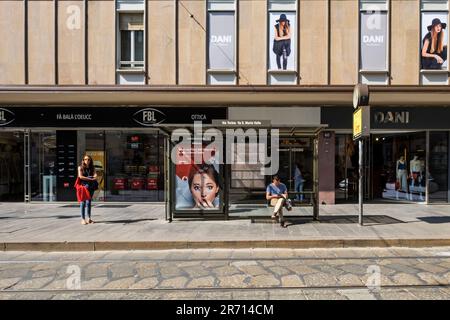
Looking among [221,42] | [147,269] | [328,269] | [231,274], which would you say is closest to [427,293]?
[328,269]

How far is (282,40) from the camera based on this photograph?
1230cm

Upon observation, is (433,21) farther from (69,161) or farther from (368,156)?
(69,161)

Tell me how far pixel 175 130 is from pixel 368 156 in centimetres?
852

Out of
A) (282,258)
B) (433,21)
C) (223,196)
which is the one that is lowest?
(282,258)

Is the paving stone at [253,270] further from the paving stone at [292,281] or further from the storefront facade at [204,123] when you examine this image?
the storefront facade at [204,123]

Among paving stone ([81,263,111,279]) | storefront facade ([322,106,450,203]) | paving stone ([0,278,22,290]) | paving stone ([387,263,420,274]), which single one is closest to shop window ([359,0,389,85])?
storefront facade ([322,106,450,203])

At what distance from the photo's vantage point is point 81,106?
1227 centimetres

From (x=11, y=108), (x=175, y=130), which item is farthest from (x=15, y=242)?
(x=11, y=108)

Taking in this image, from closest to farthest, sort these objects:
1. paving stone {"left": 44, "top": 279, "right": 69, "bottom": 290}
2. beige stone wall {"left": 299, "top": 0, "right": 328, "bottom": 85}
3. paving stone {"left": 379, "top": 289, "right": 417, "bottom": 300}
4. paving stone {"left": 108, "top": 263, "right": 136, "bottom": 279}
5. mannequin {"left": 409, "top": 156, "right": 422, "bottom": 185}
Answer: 1. paving stone {"left": 379, "top": 289, "right": 417, "bottom": 300}
2. paving stone {"left": 44, "top": 279, "right": 69, "bottom": 290}
3. paving stone {"left": 108, "top": 263, "right": 136, "bottom": 279}
4. beige stone wall {"left": 299, "top": 0, "right": 328, "bottom": 85}
5. mannequin {"left": 409, "top": 156, "right": 422, "bottom": 185}

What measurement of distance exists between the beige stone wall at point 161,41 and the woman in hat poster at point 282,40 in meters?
3.78

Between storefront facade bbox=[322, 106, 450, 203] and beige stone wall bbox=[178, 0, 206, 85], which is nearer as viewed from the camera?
storefront facade bbox=[322, 106, 450, 203]

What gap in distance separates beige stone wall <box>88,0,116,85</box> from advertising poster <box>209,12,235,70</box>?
364 cm

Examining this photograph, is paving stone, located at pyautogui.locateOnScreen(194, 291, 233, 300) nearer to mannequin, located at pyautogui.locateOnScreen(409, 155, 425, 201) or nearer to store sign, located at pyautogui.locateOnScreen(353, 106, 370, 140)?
store sign, located at pyautogui.locateOnScreen(353, 106, 370, 140)

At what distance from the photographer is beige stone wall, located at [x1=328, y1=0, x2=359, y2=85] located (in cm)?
1209
